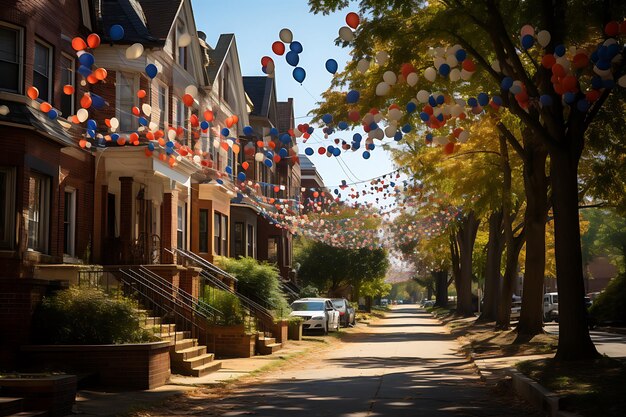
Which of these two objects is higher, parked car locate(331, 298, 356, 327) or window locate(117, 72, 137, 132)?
window locate(117, 72, 137, 132)

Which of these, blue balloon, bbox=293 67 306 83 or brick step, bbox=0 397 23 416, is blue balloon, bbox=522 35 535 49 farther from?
brick step, bbox=0 397 23 416

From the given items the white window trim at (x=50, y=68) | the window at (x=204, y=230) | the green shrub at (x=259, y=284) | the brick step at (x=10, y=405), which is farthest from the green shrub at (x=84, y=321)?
the window at (x=204, y=230)

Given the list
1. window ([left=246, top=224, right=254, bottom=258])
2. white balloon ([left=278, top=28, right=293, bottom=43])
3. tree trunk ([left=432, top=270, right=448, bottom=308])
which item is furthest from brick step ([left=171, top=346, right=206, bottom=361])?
tree trunk ([left=432, top=270, right=448, bottom=308])

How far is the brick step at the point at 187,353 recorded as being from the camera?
18.6 metres

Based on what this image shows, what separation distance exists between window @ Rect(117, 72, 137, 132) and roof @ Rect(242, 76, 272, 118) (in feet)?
65.5

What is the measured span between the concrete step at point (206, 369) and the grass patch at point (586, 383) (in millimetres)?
6765

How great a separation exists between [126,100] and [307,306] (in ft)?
54.0

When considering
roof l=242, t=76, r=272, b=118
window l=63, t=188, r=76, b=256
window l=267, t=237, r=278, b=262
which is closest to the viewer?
window l=63, t=188, r=76, b=256

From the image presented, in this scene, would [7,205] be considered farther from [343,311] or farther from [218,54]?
[343,311]

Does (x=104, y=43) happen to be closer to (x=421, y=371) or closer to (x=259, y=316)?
(x=259, y=316)

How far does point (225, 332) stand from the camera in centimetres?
2380

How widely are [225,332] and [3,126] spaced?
8.84 meters

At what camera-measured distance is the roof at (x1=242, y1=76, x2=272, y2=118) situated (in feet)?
152

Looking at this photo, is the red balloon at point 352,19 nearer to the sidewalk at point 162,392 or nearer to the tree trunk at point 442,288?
the sidewalk at point 162,392
